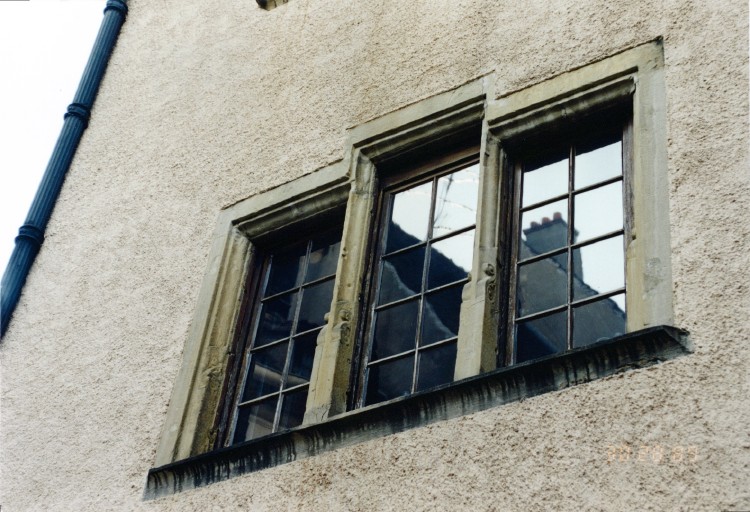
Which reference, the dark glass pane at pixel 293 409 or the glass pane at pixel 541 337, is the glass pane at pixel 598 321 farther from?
the dark glass pane at pixel 293 409

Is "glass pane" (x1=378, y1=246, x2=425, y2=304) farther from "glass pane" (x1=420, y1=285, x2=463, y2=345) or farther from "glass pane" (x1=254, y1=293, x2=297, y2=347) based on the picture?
"glass pane" (x1=254, y1=293, x2=297, y2=347)

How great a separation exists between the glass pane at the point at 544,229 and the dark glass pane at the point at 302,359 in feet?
3.77

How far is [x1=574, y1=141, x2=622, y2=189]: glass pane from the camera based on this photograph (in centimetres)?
471

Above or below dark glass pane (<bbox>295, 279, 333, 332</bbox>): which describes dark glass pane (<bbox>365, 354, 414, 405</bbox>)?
below

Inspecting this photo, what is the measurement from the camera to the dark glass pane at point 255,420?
5242 mm

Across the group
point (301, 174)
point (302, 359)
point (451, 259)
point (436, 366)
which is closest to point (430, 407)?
point (436, 366)

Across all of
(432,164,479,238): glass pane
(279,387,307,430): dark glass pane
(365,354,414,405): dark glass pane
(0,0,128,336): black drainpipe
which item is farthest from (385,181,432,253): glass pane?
(0,0,128,336): black drainpipe

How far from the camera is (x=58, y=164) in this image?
7414mm

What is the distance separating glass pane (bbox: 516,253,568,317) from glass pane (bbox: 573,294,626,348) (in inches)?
4.8

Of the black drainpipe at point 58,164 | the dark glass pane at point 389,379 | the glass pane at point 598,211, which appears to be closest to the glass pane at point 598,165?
the glass pane at point 598,211

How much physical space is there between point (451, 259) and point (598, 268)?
0.82 meters

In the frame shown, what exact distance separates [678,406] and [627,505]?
0.37 m

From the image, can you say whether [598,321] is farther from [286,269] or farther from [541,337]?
[286,269]

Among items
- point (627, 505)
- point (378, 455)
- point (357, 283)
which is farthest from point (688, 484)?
point (357, 283)
